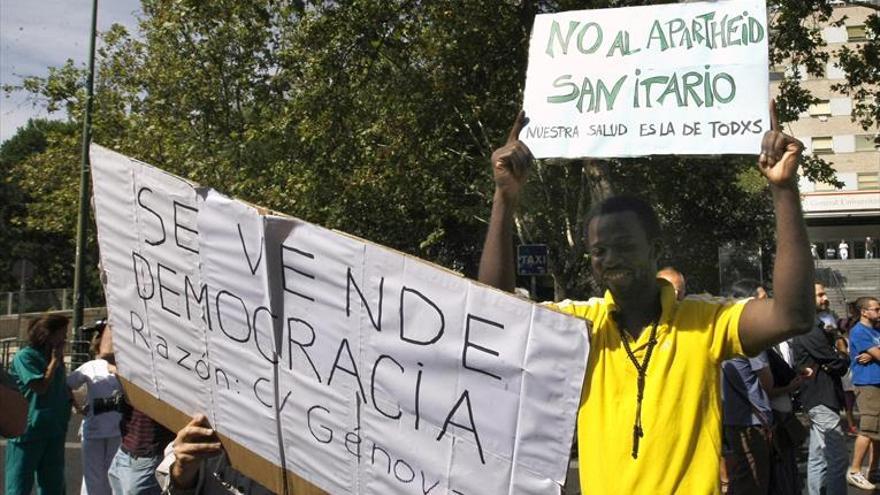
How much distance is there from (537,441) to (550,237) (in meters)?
18.0

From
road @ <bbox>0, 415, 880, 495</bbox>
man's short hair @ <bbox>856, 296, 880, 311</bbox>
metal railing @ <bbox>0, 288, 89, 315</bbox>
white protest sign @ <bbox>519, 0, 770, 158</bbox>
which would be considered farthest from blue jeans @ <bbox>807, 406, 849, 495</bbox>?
metal railing @ <bbox>0, 288, 89, 315</bbox>

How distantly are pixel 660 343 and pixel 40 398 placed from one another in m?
5.23

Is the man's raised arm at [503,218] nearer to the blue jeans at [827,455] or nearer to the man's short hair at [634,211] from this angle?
the man's short hair at [634,211]

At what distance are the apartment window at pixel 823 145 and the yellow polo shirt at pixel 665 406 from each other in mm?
52311

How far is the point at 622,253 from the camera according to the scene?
2.24 m

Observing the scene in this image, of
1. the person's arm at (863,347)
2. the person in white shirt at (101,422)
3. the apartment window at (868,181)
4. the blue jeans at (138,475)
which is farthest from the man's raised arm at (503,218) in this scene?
the apartment window at (868,181)

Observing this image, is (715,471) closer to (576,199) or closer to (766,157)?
(766,157)

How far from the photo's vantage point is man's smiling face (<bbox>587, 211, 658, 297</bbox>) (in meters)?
2.23

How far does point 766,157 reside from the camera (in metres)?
2.07

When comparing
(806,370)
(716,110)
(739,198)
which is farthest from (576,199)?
(716,110)

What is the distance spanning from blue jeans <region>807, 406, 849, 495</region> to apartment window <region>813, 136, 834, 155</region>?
1872 inches

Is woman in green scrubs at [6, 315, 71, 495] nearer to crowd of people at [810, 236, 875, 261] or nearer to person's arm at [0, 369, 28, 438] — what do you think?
person's arm at [0, 369, 28, 438]

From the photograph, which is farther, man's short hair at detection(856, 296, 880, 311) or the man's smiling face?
man's short hair at detection(856, 296, 880, 311)

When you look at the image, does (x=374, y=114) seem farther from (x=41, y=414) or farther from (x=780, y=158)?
(x=780, y=158)
